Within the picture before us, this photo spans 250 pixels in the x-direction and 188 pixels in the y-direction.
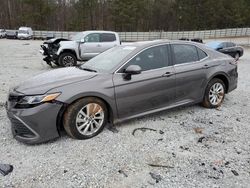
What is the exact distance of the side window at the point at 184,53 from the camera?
4.86 metres

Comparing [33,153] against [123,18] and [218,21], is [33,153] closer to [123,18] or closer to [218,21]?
[123,18]

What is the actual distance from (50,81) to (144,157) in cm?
182

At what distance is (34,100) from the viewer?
11.9 ft

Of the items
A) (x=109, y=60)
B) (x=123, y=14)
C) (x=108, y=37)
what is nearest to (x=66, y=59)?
(x=108, y=37)

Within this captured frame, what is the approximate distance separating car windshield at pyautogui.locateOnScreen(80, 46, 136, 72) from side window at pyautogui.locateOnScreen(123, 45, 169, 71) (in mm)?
207

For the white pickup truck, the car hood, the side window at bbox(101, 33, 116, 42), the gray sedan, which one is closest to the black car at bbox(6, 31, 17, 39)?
the white pickup truck

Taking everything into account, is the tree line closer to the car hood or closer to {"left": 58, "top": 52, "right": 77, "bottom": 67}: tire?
{"left": 58, "top": 52, "right": 77, "bottom": 67}: tire

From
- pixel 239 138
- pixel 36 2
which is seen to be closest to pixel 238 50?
pixel 239 138

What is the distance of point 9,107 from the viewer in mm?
3814

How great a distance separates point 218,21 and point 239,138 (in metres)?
53.6

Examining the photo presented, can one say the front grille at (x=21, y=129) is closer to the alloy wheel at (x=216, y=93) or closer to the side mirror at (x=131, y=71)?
the side mirror at (x=131, y=71)

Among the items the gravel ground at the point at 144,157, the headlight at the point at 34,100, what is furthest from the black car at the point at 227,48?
the headlight at the point at 34,100

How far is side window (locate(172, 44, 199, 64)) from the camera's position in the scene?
16.0ft

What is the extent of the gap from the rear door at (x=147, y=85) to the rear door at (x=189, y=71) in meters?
0.17
